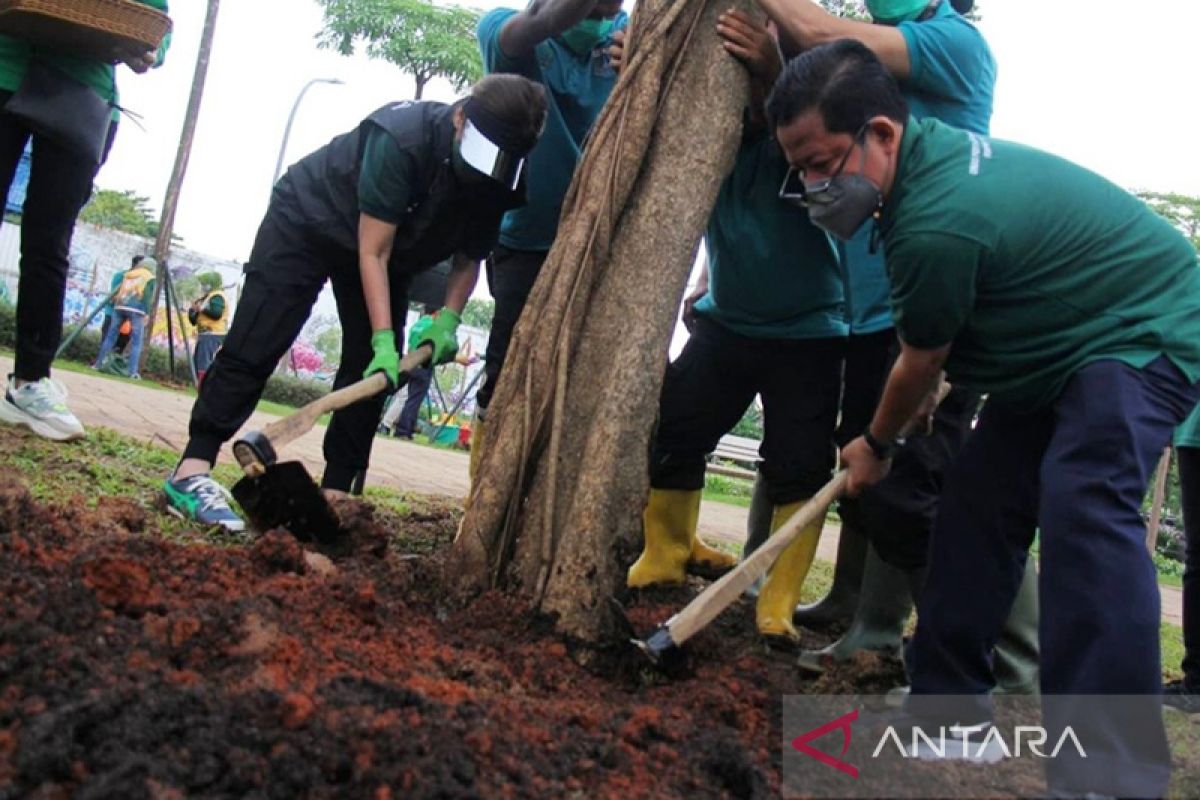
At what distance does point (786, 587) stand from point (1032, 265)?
4.82ft

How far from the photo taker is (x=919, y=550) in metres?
2.97

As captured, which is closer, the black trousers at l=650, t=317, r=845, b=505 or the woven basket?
the black trousers at l=650, t=317, r=845, b=505

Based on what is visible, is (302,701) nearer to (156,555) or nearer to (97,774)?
(97,774)

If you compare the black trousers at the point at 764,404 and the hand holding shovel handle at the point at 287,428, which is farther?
the black trousers at the point at 764,404

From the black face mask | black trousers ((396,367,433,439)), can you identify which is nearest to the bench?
black trousers ((396,367,433,439))

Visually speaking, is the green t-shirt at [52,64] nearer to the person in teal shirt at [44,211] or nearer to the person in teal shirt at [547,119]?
the person in teal shirt at [44,211]

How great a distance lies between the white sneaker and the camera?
4379mm

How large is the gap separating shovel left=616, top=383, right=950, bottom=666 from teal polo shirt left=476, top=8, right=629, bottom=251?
167 centimetres

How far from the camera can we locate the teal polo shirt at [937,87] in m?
3.01

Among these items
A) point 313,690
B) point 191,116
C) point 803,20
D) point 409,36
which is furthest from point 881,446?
point 409,36

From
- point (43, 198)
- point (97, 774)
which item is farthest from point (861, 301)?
point (43, 198)

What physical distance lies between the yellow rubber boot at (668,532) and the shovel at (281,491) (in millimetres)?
Answer: 1119

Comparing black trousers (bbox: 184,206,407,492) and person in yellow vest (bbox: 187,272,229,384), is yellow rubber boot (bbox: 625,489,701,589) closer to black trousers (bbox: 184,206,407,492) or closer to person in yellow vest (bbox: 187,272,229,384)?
black trousers (bbox: 184,206,407,492)

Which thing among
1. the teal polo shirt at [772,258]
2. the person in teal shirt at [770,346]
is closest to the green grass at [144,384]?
the person in teal shirt at [770,346]
